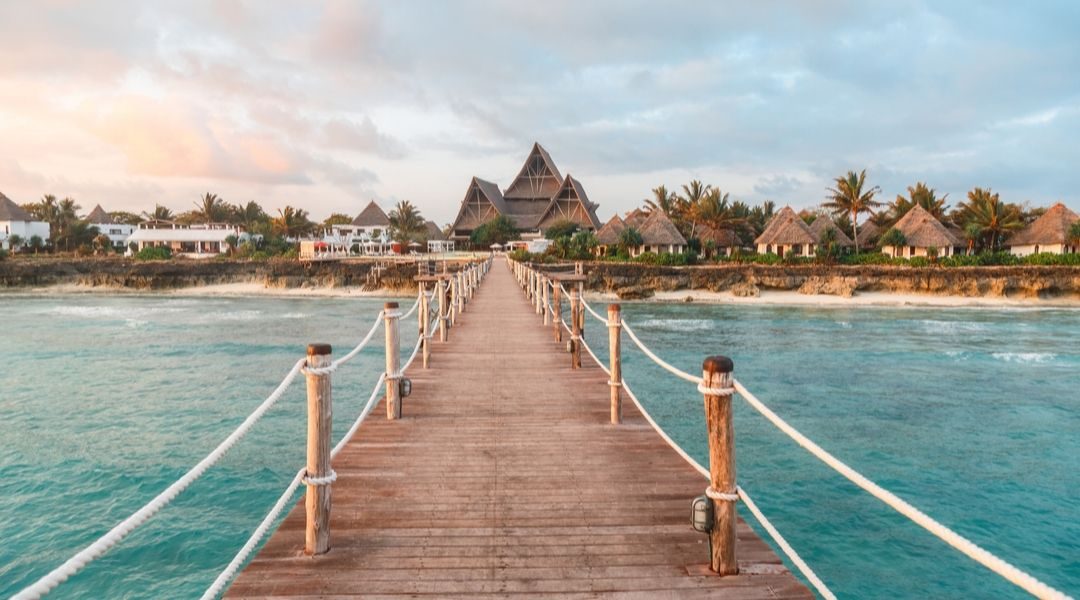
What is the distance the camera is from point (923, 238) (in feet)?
157

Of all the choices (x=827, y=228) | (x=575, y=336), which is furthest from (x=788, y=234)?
(x=575, y=336)

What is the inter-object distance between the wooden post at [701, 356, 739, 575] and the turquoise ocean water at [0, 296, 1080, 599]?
4130 millimetres

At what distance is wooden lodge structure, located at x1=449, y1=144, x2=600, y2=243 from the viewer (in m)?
67.8

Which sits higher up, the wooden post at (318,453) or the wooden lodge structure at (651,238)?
the wooden lodge structure at (651,238)

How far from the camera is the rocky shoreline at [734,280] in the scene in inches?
1583

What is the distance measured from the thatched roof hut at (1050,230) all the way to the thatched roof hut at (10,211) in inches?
3684

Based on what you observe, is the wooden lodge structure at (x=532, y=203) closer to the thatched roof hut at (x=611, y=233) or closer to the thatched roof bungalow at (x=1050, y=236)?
the thatched roof hut at (x=611, y=233)

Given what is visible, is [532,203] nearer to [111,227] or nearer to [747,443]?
[111,227]

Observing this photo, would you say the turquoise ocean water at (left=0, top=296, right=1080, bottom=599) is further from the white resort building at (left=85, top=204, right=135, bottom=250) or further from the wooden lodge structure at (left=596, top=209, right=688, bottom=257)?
the white resort building at (left=85, top=204, right=135, bottom=250)

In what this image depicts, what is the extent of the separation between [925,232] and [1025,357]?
1232 inches

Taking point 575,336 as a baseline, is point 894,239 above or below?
above

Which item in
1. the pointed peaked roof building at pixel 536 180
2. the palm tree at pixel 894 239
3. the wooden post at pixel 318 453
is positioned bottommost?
the wooden post at pixel 318 453

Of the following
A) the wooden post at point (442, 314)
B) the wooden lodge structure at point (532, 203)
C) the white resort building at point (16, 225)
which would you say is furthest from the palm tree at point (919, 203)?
the white resort building at point (16, 225)

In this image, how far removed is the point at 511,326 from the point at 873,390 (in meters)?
8.80
